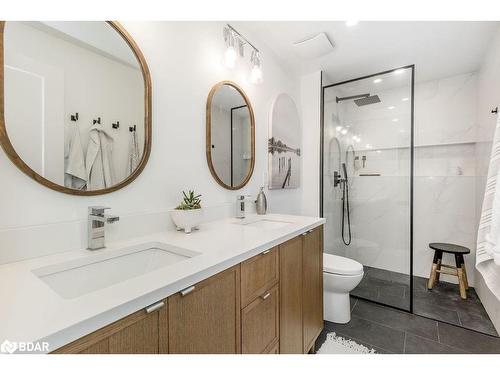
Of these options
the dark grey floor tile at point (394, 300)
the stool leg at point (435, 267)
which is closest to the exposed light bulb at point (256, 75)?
the dark grey floor tile at point (394, 300)

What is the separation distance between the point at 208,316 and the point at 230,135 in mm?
1275

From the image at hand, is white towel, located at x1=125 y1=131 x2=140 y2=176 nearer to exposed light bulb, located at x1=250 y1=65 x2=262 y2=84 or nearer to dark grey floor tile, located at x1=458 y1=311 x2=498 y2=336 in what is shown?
exposed light bulb, located at x1=250 y1=65 x2=262 y2=84

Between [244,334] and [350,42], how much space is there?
2310mm

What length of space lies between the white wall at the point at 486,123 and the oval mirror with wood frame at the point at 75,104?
2.62m

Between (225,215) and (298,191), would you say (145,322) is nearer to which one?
(225,215)

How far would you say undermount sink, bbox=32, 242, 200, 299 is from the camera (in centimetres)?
79

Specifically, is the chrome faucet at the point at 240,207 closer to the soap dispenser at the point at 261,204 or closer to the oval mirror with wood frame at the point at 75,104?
the soap dispenser at the point at 261,204

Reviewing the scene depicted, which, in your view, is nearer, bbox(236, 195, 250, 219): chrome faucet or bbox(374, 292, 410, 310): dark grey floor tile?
bbox(236, 195, 250, 219): chrome faucet

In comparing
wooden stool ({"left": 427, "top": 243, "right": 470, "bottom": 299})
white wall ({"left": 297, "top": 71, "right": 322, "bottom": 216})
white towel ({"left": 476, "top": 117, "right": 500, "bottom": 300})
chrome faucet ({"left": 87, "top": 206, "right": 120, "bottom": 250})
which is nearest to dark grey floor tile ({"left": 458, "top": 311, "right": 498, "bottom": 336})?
wooden stool ({"left": 427, "top": 243, "right": 470, "bottom": 299})

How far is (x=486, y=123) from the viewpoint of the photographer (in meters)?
2.22

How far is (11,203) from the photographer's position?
32.2 inches

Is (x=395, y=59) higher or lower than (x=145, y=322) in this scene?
higher

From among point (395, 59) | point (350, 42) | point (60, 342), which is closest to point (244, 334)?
point (60, 342)

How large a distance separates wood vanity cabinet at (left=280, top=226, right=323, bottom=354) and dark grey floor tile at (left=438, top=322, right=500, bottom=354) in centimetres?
99
